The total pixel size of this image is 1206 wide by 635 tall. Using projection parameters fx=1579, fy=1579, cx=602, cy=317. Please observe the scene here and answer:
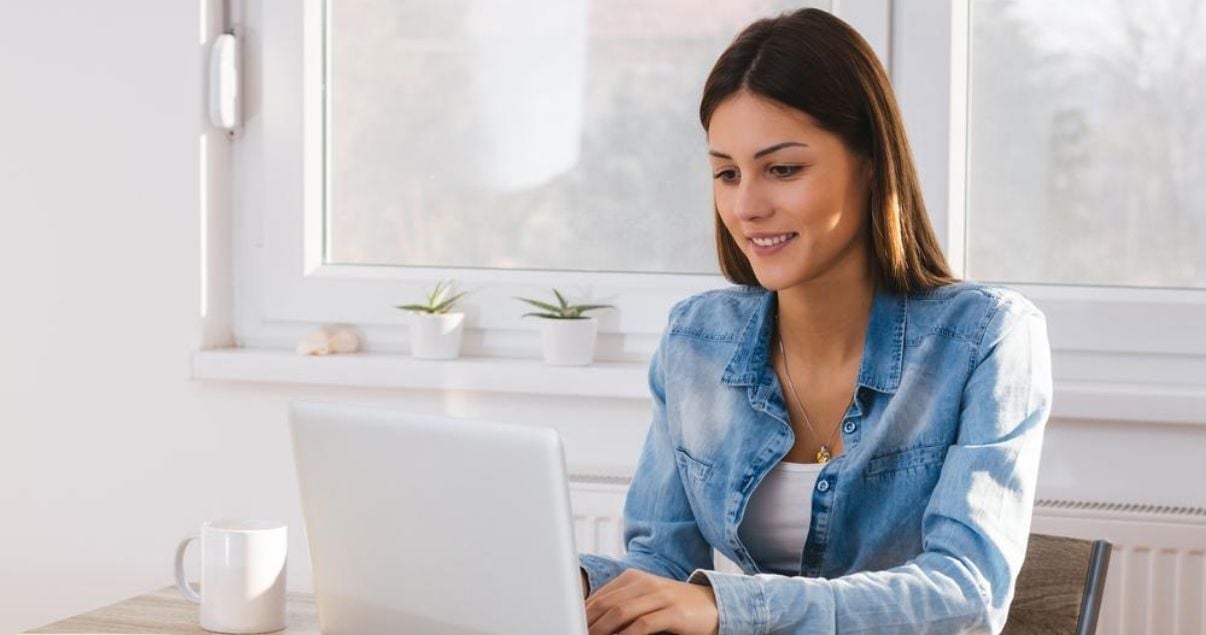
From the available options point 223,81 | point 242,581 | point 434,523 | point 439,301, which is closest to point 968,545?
point 434,523

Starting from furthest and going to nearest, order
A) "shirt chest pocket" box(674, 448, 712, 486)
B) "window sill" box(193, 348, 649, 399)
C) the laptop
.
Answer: "window sill" box(193, 348, 649, 399)
"shirt chest pocket" box(674, 448, 712, 486)
the laptop

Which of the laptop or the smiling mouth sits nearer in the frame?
the laptop

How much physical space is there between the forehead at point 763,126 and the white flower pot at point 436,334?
944 mm

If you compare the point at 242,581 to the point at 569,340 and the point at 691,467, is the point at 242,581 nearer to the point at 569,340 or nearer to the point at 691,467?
the point at 691,467

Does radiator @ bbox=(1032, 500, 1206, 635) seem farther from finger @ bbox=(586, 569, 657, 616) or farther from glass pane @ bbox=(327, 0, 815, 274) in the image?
finger @ bbox=(586, 569, 657, 616)

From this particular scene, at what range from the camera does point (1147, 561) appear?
2059 millimetres

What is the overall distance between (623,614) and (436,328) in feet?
4.16

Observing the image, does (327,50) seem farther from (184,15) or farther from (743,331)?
(743,331)

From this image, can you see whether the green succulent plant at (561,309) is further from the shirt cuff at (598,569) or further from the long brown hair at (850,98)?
the shirt cuff at (598,569)

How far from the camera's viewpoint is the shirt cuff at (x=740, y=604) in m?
1.23

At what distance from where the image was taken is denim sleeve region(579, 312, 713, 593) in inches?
64.9

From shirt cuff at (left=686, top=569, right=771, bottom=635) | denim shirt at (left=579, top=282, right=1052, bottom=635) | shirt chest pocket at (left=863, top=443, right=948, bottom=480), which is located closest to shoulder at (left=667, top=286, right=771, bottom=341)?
denim shirt at (left=579, top=282, right=1052, bottom=635)

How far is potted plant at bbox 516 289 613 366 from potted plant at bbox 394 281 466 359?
0.44ft

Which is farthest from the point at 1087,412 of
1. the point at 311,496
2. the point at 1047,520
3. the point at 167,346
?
the point at 167,346
